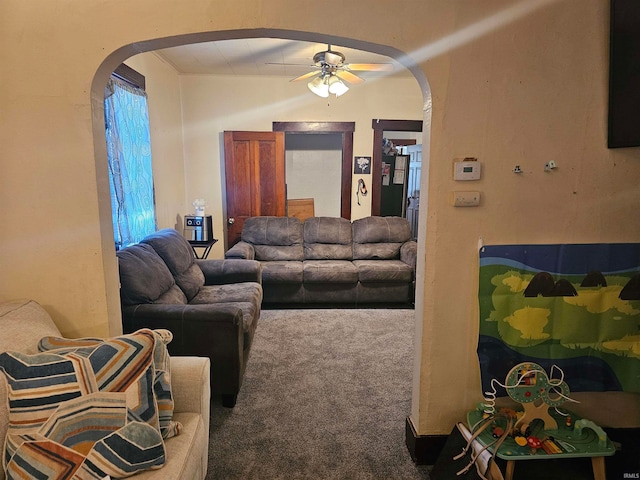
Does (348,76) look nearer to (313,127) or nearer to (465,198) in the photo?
(313,127)

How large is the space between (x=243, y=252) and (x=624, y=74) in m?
3.48

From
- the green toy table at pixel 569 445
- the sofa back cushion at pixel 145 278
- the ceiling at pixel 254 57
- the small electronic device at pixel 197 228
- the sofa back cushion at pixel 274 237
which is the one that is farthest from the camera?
the sofa back cushion at pixel 274 237

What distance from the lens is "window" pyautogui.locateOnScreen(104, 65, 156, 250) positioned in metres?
2.99

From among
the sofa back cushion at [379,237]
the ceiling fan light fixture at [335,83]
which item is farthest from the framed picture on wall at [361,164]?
the ceiling fan light fixture at [335,83]

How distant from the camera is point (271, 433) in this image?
2.19 meters

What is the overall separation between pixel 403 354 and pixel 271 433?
53.6 inches

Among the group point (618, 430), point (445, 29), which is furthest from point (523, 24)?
point (618, 430)

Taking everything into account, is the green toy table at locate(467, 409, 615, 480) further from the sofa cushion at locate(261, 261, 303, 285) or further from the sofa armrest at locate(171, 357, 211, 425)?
the sofa cushion at locate(261, 261, 303, 285)

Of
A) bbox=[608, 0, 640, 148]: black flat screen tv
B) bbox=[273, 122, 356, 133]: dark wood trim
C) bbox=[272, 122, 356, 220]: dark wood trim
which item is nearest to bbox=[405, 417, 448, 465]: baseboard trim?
bbox=[608, 0, 640, 148]: black flat screen tv

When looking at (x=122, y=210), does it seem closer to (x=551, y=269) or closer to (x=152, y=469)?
(x=152, y=469)

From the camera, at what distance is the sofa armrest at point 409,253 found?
14.3ft

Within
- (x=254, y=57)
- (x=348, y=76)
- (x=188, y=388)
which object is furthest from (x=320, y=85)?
(x=188, y=388)

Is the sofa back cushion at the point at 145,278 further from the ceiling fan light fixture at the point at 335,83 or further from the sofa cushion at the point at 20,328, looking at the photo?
the ceiling fan light fixture at the point at 335,83

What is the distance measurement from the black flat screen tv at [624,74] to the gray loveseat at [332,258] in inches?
106
